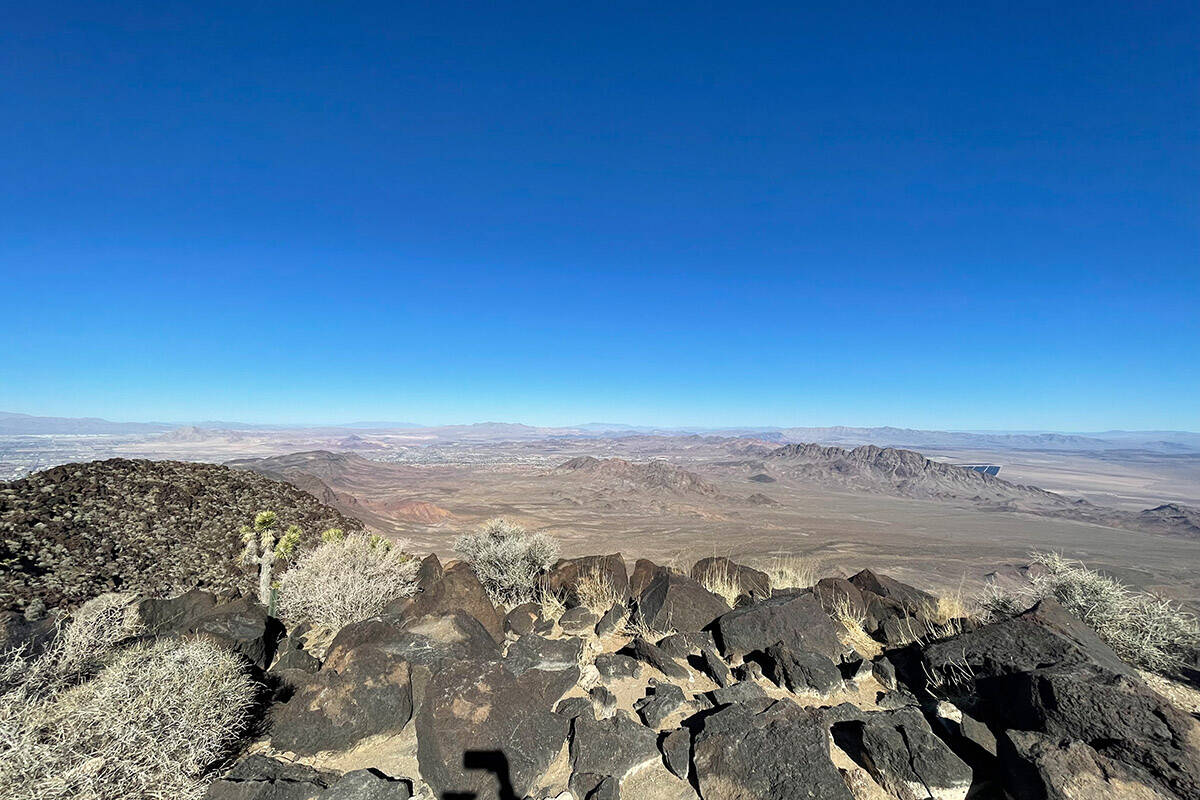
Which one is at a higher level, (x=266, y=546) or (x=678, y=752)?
(x=266, y=546)

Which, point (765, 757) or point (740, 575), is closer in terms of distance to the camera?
point (765, 757)

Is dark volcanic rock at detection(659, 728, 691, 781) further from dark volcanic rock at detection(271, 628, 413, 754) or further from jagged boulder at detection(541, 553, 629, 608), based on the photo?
jagged boulder at detection(541, 553, 629, 608)

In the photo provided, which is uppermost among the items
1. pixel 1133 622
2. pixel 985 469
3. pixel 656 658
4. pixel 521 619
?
pixel 1133 622

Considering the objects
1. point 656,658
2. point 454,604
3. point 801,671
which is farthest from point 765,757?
point 454,604

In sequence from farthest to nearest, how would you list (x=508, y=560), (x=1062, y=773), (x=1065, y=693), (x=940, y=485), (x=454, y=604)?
(x=940, y=485) < (x=508, y=560) < (x=454, y=604) < (x=1065, y=693) < (x=1062, y=773)

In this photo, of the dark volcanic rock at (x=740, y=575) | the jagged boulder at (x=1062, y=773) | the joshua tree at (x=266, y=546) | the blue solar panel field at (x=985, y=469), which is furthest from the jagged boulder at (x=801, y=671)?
the blue solar panel field at (x=985, y=469)

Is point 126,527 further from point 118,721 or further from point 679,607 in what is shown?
point 679,607

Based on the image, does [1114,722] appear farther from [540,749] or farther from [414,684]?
[414,684]

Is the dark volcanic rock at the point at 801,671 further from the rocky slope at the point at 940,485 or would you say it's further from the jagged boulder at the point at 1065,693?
the rocky slope at the point at 940,485
